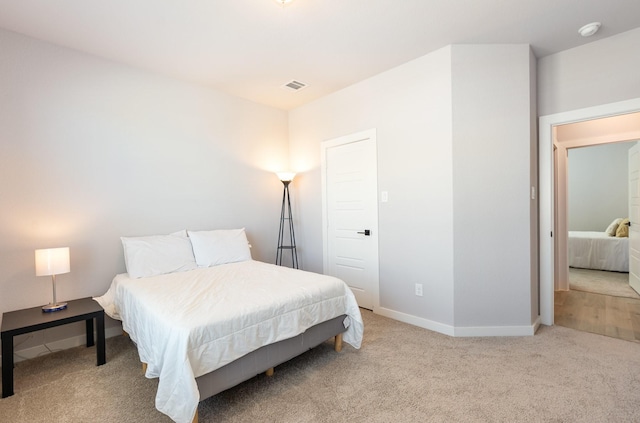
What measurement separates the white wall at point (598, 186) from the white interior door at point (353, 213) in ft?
19.5

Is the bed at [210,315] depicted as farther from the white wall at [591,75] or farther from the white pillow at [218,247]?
the white wall at [591,75]

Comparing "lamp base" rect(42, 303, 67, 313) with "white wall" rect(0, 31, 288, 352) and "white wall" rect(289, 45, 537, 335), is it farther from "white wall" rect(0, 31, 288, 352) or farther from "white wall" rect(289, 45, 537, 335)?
"white wall" rect(289, 45, 537, 335)

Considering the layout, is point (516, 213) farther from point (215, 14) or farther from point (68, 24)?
point (68, 24)

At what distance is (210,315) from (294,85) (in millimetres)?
2820

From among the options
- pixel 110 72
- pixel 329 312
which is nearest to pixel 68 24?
pixel 110 72

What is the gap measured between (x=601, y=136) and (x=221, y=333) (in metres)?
4.85

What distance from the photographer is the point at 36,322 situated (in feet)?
7.00

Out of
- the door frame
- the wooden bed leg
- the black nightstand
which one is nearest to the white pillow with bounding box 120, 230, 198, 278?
the black nightstand

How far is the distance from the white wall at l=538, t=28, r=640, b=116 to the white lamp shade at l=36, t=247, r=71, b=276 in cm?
441

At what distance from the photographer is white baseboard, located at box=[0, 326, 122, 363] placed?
96.7 inches

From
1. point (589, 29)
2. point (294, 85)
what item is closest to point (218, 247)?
point (294, 85)

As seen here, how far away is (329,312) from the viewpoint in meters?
2.32

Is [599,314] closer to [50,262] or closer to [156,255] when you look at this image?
[156,255]

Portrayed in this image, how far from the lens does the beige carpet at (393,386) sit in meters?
1.74
